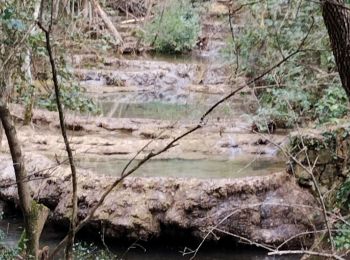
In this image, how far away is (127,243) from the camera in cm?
607

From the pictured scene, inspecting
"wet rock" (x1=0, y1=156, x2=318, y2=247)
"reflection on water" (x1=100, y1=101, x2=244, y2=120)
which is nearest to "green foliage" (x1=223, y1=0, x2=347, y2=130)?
"reflection on water" (x1=100, y1=101, x2=244, y2=120)

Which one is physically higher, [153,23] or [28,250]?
[153,23]

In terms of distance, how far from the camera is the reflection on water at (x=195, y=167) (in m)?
6.79

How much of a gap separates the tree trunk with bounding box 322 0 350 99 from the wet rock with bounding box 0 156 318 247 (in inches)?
132

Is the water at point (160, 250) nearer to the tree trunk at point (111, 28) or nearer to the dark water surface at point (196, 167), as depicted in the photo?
the dark water surface at point (196, 167)

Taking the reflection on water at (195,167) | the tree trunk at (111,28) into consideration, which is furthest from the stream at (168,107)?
the tree trunk at (111,28)

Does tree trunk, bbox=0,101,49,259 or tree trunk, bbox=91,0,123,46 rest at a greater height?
tree trunk, bbox=91,0,123,46

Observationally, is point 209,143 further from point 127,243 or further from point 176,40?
point 176,40

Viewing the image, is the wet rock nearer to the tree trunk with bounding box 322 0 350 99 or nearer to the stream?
the stream

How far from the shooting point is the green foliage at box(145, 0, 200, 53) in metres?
14.9

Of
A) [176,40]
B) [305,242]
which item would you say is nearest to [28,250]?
[305,242]

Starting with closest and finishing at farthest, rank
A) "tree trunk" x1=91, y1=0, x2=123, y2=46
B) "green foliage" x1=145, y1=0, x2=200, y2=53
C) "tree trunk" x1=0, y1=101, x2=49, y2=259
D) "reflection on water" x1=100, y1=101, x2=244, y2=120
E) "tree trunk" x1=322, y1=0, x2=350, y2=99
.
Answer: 1. "tree trunk" x1=322, y1=0, x2=350, y2=99
2. "tree trunk" x1=0, y1=101, x2=49, y2=259
3. "reflection on water" x1=100, y1=101, x2=244, y2=120
4. "tree trunk" x1=91, y1=0, x2=123, y2=46
5. "green foliage" x1=145, y1=0, x2=200, y2=53

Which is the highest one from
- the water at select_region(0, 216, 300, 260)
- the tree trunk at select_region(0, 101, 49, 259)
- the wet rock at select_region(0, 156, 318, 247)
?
the tree trunk at select_region(0, 101, 49, 259)

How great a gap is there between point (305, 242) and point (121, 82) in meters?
7.46
